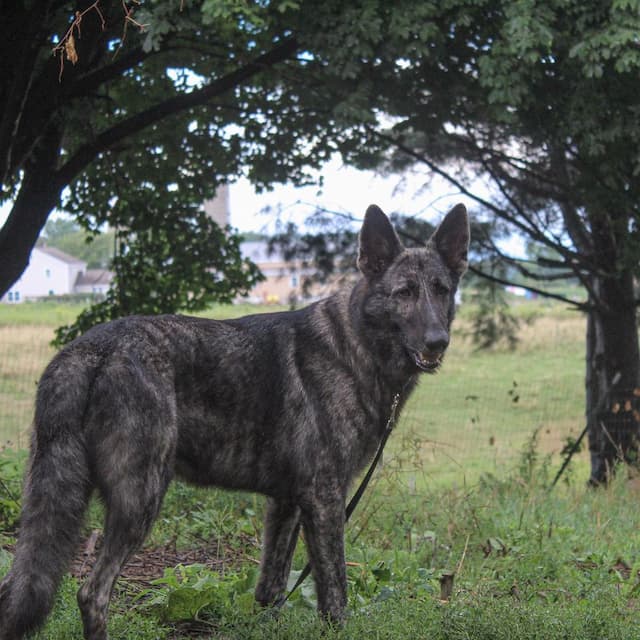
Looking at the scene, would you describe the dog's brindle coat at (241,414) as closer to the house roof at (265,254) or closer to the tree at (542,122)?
the tree at (542,122)

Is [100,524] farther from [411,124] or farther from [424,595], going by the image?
[411,124]

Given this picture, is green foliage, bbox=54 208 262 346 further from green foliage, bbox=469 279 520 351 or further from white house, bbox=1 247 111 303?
green foliage, bbox=469 279 520 351

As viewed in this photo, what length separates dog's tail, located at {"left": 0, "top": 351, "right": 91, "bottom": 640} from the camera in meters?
3.84

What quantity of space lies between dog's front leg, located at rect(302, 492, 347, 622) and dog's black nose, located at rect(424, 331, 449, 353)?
3.27ft

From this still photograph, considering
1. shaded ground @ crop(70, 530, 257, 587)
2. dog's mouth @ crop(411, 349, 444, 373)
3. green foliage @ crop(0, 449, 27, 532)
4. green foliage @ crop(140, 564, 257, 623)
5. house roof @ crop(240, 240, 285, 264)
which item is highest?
house roof @ crop(240, 240, 285, 264)

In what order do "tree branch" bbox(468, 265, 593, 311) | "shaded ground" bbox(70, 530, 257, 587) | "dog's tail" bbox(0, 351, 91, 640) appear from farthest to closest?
1. "tree branch" bbox(468, 265, 593, 311)
2. "shaded ground" bbox(70, 530, 257, 587)
3. "dog's tail" bbox(0, 351, 91, 640)

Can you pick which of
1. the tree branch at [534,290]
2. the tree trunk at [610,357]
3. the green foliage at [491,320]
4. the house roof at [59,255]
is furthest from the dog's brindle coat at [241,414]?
the house roof at [59,255]

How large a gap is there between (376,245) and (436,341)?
32.3 inches

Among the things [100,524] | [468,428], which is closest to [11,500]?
[100,524]

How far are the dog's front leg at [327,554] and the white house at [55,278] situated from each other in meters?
6.76

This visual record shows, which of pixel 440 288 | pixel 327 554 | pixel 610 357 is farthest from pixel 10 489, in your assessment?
pixel 610 357

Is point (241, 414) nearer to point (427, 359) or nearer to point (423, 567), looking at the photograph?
point (427, 359)

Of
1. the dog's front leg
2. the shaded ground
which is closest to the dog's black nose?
the dog's front leg

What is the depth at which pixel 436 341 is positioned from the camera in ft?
15.5
